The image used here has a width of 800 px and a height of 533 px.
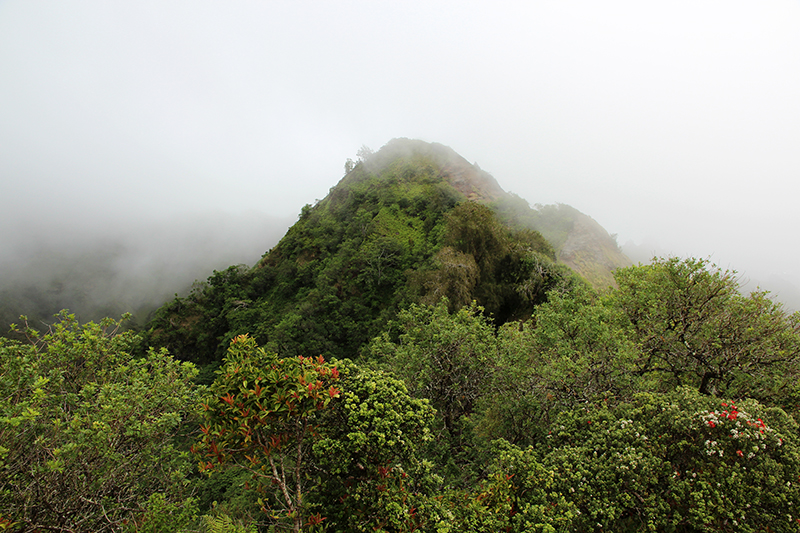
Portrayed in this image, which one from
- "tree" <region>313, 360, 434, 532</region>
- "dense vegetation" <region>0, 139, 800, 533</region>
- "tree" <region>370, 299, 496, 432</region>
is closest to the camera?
"dense vegetation" <region>0, 139, 800, 533</region>

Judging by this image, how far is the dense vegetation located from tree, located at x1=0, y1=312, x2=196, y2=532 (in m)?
0.06

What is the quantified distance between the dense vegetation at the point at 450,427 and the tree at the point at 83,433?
0.06m

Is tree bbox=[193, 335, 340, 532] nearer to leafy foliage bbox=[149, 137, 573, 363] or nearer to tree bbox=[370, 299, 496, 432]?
tree bbox=[370, 299, 496, 432]

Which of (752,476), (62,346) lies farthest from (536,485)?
Answer: (62,346)

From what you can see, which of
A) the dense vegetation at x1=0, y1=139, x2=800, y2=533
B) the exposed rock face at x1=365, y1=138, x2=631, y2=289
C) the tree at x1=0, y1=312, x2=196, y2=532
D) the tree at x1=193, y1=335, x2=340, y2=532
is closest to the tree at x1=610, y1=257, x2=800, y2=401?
the dense vegetation at x1=0, y1=139, x2=800, y2=533

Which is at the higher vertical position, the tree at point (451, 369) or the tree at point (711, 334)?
the tree at point (711, 334)

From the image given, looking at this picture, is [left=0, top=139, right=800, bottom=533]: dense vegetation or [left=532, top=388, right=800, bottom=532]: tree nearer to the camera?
[left=532, top=388, right=800, bottom=532]: tree

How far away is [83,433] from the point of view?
22.4 feet

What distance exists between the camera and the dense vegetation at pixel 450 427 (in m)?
6.59

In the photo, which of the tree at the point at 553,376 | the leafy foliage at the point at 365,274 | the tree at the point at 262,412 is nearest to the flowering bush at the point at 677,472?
the tree at the point at 553,376

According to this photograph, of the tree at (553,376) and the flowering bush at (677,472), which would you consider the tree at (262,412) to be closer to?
the flowering bush at (677,472)

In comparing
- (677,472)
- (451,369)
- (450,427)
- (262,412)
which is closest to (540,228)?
(451,369)

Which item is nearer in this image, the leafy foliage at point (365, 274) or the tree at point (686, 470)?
the tree at point (686, 470)

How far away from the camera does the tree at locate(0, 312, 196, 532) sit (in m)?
6.35
